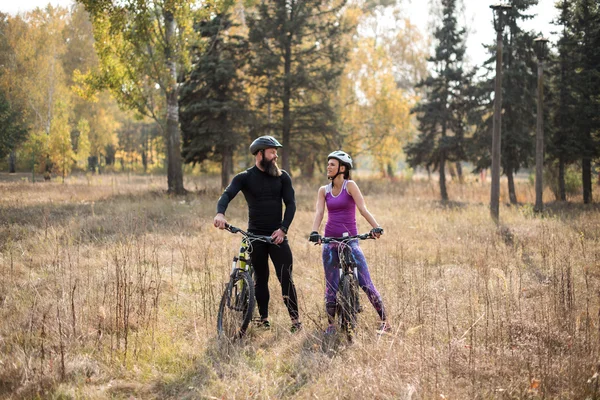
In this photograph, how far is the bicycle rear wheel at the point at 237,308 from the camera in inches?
201

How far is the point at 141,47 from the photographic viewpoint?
18359 millimetres

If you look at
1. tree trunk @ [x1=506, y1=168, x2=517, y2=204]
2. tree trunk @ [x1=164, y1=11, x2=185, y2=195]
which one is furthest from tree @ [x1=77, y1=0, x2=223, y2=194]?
tree trunk @ [x1=506, y1=168, x2=517, y2=204]

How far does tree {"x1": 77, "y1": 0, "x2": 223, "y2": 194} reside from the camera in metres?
17.5

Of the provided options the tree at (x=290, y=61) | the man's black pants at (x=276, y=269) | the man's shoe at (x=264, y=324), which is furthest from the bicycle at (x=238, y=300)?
the tree at (x=290, y=61)

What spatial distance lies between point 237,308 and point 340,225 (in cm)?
149

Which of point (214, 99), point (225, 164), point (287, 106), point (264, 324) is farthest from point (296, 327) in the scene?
point (287, 106)

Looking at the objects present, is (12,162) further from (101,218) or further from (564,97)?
(564,97)

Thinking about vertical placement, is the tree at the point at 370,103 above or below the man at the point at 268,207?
above

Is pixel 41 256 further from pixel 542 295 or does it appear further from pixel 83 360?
pixel 542 295

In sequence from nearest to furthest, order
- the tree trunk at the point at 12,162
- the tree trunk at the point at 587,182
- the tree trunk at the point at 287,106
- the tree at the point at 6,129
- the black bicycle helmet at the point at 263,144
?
the black bicycle helmet at the point at 263,144 < the tree trunk at the point at 587,182 < the tree trunk at the point at 287,106 < the tree at the point at 6,129 < the tree trunk at the point at 12,162

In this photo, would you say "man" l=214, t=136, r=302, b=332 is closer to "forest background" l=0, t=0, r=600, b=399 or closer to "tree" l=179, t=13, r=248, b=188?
"forest background" l=0, t=0, r=600, b=399

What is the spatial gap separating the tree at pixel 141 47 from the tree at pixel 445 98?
38.3 ft

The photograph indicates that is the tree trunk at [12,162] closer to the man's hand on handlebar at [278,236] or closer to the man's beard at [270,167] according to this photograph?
the man's beard at [270,167]

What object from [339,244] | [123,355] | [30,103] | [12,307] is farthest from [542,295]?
[30,103]
